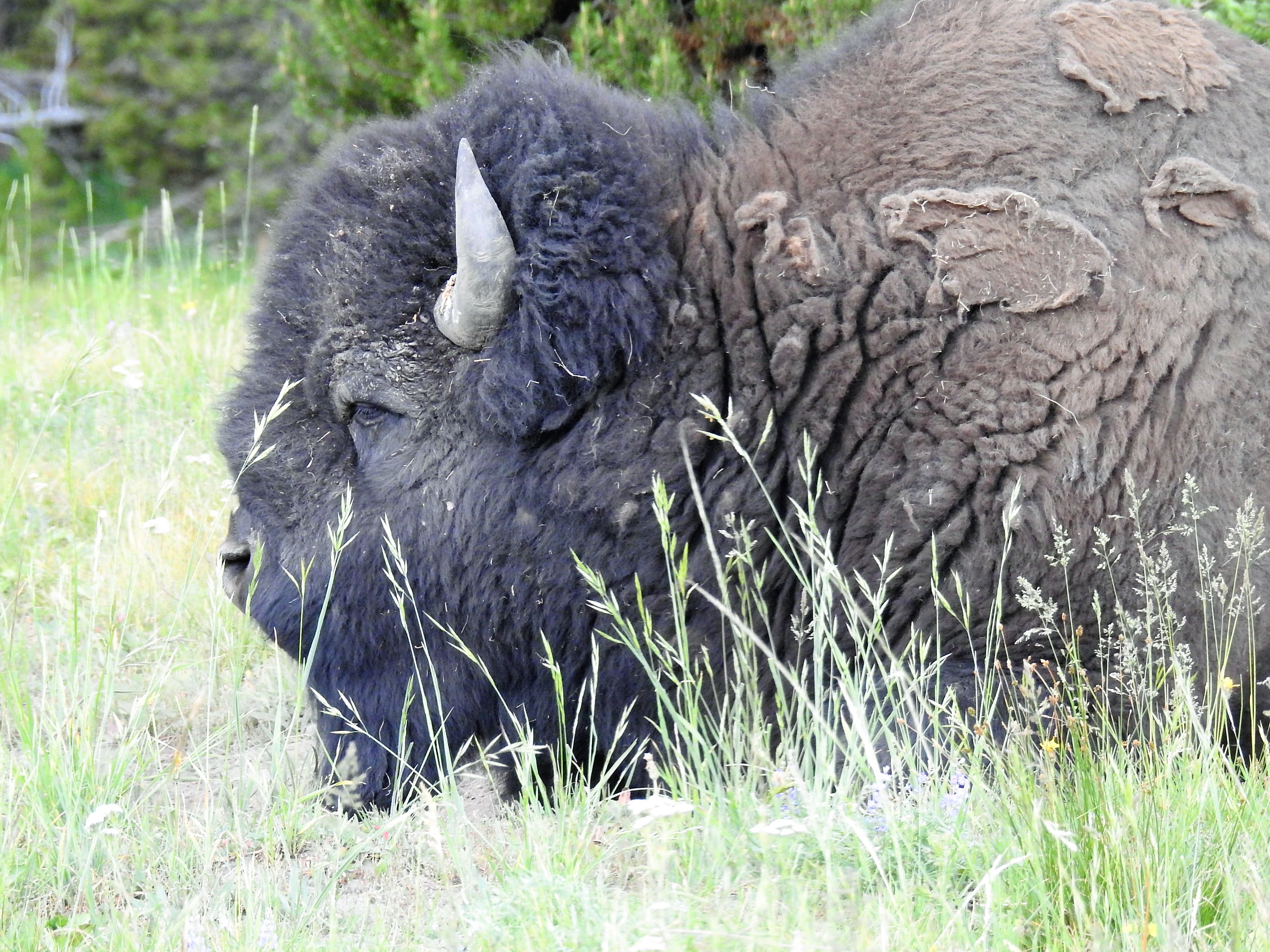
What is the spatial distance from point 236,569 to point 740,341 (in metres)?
1.62

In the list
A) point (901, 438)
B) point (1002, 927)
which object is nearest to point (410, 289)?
point (901, 438)

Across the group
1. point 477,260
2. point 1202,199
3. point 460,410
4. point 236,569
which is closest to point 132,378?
point 236,569

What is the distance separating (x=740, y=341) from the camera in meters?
3.35

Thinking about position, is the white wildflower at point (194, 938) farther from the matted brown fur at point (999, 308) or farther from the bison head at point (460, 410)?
the matted brown fur at point (999, 308)

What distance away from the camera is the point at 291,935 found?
2.70 m

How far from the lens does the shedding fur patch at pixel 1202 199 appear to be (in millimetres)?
3221

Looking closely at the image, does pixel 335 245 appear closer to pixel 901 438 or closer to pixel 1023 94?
pixel 901 438

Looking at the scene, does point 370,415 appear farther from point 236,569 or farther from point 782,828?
point 782,828

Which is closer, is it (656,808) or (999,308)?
(656,808)

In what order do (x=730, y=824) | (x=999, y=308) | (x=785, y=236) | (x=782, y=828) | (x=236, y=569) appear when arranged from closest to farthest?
(x=782, y=828), (x=730, y=824), (x=999, y=308), (x=785, y=236), (x=236, y=569)

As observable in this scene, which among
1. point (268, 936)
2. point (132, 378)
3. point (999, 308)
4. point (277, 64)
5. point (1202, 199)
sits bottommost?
point (268, 936)

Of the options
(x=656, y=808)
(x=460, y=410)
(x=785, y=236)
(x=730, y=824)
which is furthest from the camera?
(x=460, y=410)

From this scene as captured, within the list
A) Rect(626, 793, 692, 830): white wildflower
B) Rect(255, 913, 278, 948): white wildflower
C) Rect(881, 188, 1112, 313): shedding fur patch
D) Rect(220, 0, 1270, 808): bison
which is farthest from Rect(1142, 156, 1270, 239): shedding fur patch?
Rect(255, 913, 278, 948): white wildflower

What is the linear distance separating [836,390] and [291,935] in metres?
1.74
